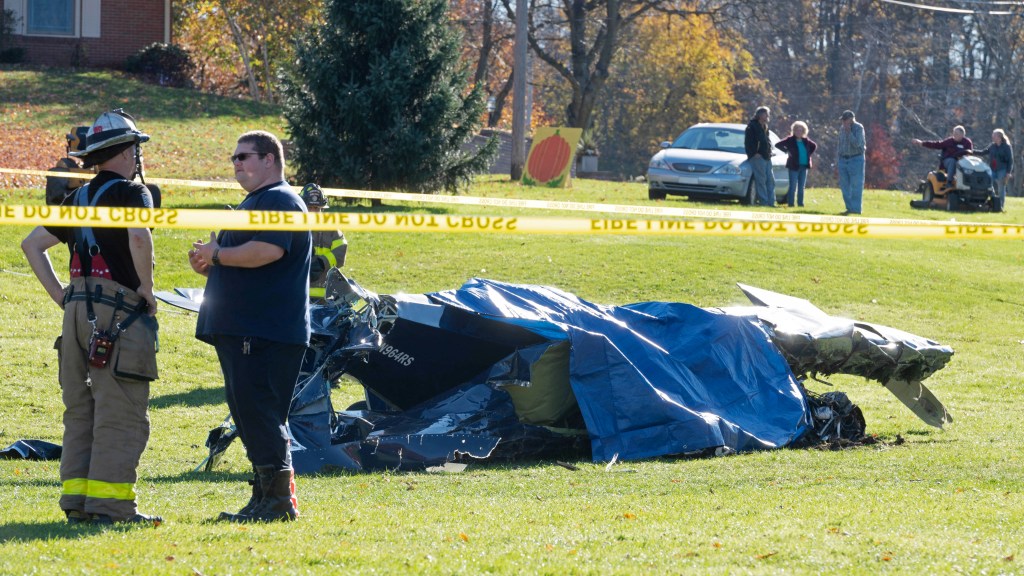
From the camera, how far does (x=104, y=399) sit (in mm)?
5805

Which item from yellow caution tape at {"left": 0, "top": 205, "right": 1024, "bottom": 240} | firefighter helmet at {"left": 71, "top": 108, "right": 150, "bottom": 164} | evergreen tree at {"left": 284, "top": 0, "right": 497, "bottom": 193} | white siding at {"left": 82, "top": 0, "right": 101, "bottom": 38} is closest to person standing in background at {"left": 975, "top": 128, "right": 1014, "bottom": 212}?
evergreen tree at {"left": 284, "top": 0, "right": 497, "bottom": 193}

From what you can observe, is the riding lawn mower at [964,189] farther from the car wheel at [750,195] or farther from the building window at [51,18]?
the building window at [51,18]

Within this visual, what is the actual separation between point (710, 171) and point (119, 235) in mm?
19433

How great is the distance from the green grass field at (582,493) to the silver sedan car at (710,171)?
6923mm

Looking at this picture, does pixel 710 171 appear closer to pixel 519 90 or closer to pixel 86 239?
pixel 519 90

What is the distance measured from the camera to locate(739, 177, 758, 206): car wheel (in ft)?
79.8

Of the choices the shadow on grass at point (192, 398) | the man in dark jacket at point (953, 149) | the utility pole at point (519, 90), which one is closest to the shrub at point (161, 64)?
the utility pole at point (519, 90)

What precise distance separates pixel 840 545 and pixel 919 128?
196 ft

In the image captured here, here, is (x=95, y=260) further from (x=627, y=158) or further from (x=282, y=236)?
(x=627, y=158)

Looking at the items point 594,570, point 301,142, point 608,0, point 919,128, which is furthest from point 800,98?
point 594,570

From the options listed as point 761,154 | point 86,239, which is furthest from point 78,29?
point 86,239

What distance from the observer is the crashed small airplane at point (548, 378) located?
329 inches

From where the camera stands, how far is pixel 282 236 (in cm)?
577

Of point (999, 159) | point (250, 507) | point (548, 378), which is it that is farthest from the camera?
point (999, 159)
